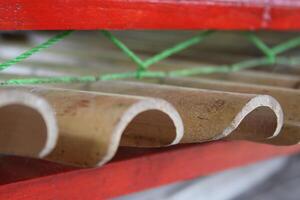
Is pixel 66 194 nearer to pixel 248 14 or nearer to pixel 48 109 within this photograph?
pixel 48 109

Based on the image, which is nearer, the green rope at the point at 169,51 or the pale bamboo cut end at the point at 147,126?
the pale bamboo cut end at the point at 147,126

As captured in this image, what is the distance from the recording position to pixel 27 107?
0.72 m

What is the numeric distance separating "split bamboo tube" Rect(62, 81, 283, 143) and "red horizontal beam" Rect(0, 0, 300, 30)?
0.21m

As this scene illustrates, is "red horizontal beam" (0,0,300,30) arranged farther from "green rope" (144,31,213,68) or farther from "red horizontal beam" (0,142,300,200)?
"red horizontal beam" (0,142,300,200)

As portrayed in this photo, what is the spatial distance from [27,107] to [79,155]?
5.6 inches

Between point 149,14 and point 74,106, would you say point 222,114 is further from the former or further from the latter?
point 149,14

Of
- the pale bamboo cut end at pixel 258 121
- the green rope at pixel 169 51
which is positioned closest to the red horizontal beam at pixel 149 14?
the green rope at pixel 169 51

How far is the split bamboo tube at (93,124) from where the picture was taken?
0.76 meters

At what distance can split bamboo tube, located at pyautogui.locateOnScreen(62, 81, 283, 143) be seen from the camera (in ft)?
2.99

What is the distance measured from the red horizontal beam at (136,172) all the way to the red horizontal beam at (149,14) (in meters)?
0.28

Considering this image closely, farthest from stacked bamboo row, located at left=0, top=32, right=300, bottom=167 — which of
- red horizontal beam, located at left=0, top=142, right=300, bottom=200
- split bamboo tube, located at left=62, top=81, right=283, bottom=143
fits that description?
red horizontal beam, located at left=0, top=142, right=300, bottom=200

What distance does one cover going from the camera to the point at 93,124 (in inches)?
31.3

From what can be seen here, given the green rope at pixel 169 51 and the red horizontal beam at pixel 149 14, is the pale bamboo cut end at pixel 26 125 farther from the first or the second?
the green rope at pixel 169 51

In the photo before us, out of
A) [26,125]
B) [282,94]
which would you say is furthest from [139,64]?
[26,125]
